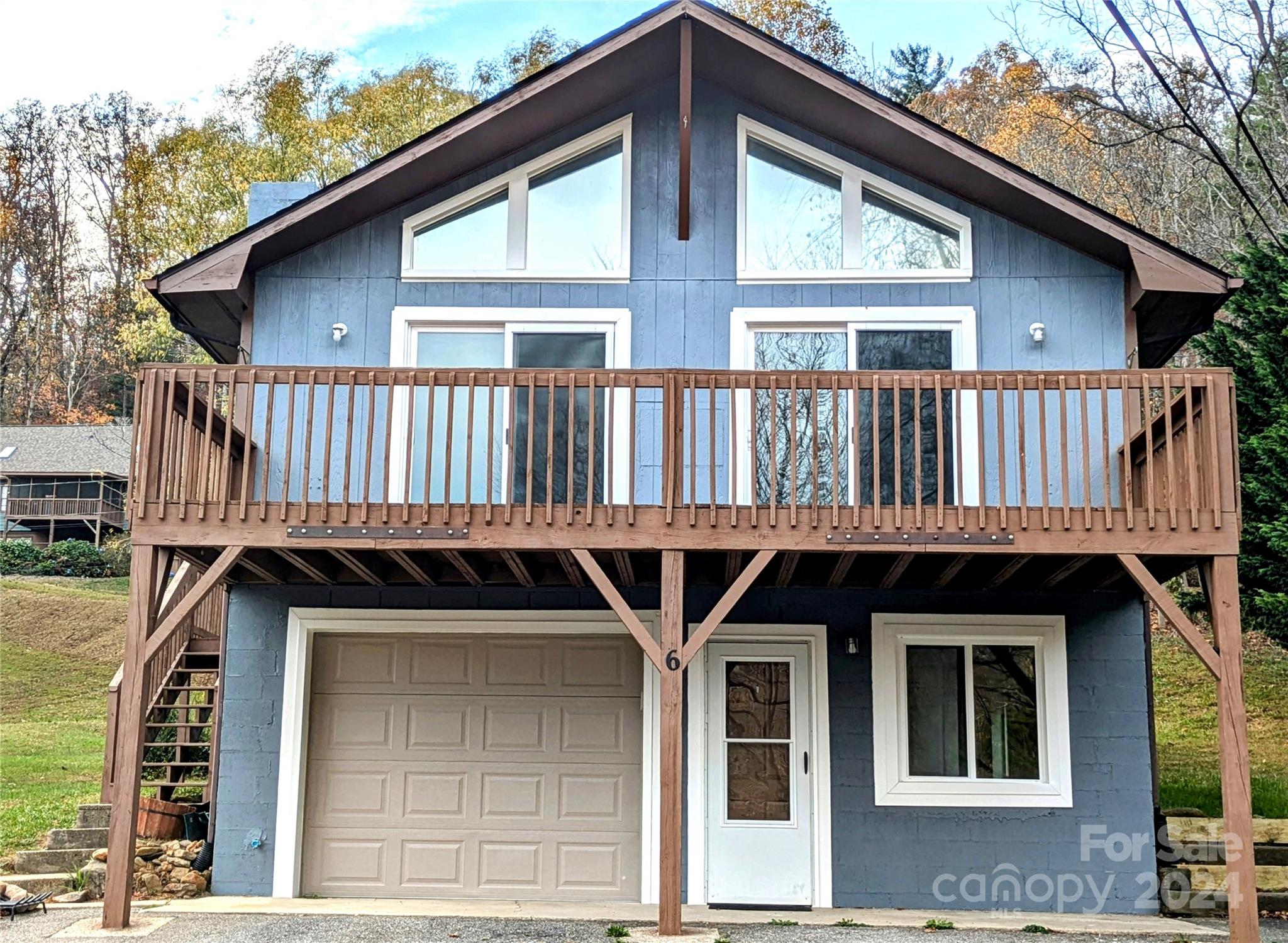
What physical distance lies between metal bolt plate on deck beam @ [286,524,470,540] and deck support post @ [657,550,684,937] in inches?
54.7

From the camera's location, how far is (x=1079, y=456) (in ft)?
31.0

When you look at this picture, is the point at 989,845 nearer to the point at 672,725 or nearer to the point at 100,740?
the point at 672,725

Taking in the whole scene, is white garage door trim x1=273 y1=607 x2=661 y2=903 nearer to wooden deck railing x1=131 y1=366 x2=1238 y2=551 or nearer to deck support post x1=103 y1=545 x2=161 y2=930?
wooden deck railing x1=131 y1=366 x2=1238 y2=551

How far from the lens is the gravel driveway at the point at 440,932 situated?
784cm

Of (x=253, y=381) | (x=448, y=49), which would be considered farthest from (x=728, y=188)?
(x=448, y=49)

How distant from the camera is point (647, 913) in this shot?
9.09 meters

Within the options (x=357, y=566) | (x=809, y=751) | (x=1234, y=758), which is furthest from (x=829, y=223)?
(x=1234, y=758)

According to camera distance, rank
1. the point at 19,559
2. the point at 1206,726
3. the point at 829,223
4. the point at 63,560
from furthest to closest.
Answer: the point at 63,560, the point at 19,559, the point at 1206,726, the point at 829,223

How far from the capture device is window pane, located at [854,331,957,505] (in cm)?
930

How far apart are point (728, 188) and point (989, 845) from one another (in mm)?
5528

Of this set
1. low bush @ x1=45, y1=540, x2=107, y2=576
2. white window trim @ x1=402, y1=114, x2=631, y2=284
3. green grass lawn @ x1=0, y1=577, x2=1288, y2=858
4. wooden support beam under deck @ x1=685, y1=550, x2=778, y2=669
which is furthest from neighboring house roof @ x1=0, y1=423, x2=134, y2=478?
wooden support beam under deck @ x1=685, y1=550, x2=778, y2=669

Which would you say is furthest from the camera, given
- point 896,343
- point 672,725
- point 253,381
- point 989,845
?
point 896,343

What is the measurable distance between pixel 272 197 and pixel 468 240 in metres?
2.20

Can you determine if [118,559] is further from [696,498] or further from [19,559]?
[696,498]
